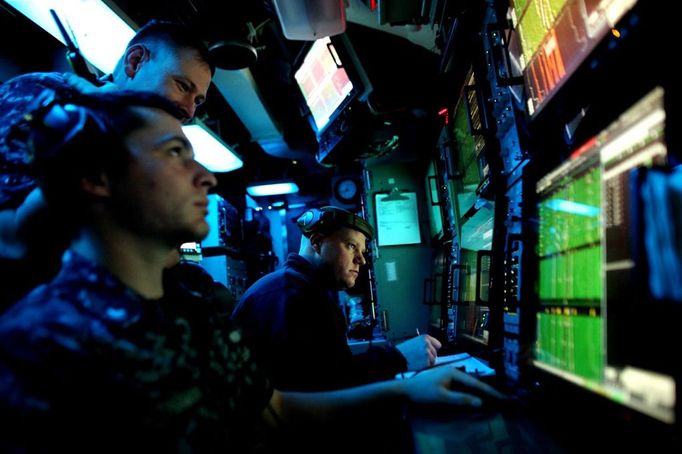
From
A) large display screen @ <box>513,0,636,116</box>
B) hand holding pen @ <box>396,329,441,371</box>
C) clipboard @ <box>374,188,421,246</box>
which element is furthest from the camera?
clipboard @ <box>374,188,421,246</box>

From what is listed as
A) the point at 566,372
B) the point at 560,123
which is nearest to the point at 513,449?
the point at 566,372

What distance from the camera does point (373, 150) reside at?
393 centimetres

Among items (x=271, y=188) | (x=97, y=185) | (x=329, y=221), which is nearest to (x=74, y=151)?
(x=97, y=185)

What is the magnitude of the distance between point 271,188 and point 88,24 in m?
3.48

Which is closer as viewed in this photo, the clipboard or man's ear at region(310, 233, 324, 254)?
man's ear at region(310, 233, 324, 254)

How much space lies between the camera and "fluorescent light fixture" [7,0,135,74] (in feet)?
6.56

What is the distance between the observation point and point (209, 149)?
13.5 ft

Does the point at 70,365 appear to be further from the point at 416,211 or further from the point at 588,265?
the point at 416,211

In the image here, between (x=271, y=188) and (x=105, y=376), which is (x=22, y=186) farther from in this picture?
(x=271, y=188)

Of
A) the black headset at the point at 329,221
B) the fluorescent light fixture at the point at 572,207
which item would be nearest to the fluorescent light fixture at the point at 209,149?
the black headset at the point at 329,221

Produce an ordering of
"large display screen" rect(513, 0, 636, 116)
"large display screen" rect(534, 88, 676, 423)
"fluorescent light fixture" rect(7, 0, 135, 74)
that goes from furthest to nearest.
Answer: "fluorescent light fixture" rect(7, 0, 135, 74), "large display screen" rect(513, 0, 636, 116), "large display screen" rect(534, 88, 676, 423)

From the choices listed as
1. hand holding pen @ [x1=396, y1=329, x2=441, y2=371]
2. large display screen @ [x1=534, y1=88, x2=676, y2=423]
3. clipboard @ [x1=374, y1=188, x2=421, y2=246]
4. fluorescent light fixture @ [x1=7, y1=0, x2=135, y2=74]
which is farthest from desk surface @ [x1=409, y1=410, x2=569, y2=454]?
clipboard @ [x1=374, y1=188, x2=421, y2=246]

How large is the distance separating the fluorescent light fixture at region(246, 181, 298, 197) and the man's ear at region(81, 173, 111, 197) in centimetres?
461

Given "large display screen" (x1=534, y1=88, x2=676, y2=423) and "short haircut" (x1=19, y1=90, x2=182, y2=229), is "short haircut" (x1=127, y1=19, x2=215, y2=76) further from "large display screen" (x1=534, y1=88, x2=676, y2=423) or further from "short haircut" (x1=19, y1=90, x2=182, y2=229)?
"large display screen" (x1=534, y1=88, x2=676, y2=423)
